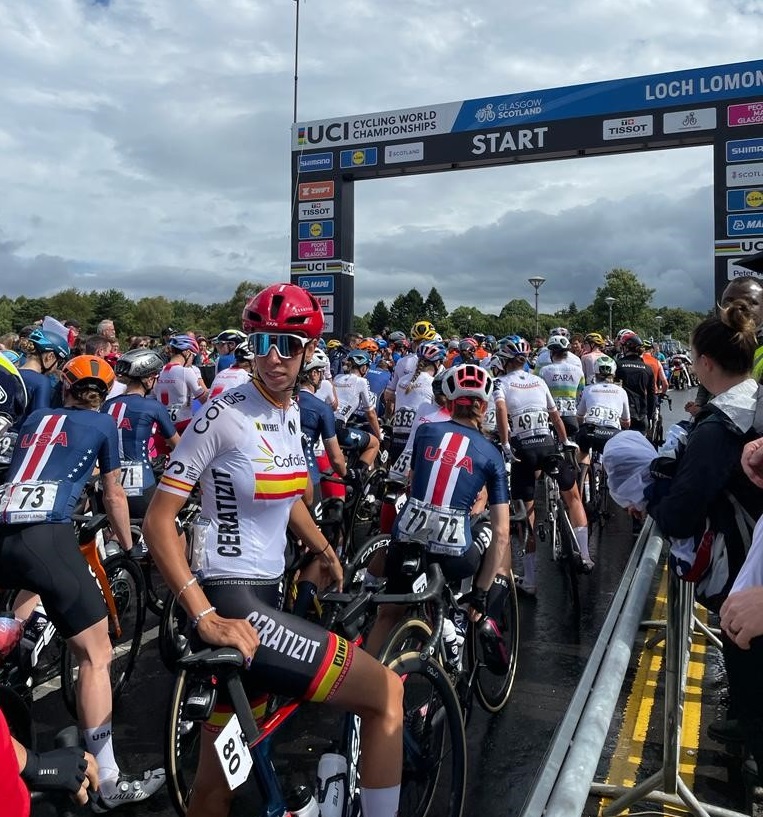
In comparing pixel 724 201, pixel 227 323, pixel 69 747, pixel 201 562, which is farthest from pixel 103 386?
pixel 227 323

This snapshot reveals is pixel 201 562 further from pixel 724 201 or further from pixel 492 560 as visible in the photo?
pixel 724 201

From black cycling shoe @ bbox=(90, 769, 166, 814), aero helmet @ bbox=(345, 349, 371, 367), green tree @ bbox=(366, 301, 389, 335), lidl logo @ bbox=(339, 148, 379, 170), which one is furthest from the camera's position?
green tree @ bbox=(366, 301, 389, 335)

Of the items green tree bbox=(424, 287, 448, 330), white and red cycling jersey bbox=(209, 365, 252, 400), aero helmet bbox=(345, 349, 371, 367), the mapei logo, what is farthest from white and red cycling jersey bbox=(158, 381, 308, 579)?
green tree bbox=(424, 287, 448, 330)

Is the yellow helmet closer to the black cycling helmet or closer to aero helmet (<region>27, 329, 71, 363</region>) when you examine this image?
aero helmet (<region>27, 329, 71, 363</region>)

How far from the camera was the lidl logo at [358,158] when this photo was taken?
20.8 meters

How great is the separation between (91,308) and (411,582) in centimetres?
11164

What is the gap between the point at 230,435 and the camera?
2.55 meters

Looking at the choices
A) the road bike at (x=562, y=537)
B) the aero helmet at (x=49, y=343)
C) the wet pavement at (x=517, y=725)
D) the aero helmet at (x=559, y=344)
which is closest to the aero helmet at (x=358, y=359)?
the aero helmet at (x=559, y=344)

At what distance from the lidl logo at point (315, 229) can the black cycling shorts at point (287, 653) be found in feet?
64.7

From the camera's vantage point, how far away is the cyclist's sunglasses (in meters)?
2.68

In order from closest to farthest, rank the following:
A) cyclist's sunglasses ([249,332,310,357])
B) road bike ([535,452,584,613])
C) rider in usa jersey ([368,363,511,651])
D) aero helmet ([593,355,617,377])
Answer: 1. cyclist's sunglasses ([249,332,310,357])
2. rider in usa jersey ([368,363,511,651])
3. road bike ([535,452,584,613])
4. aero helmet ([593,355,617,377])

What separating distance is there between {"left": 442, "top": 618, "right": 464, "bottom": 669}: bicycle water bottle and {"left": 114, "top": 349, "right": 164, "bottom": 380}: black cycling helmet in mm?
3218

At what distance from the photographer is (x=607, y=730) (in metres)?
2.25

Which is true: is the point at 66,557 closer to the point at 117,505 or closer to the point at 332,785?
the point at 117,505
